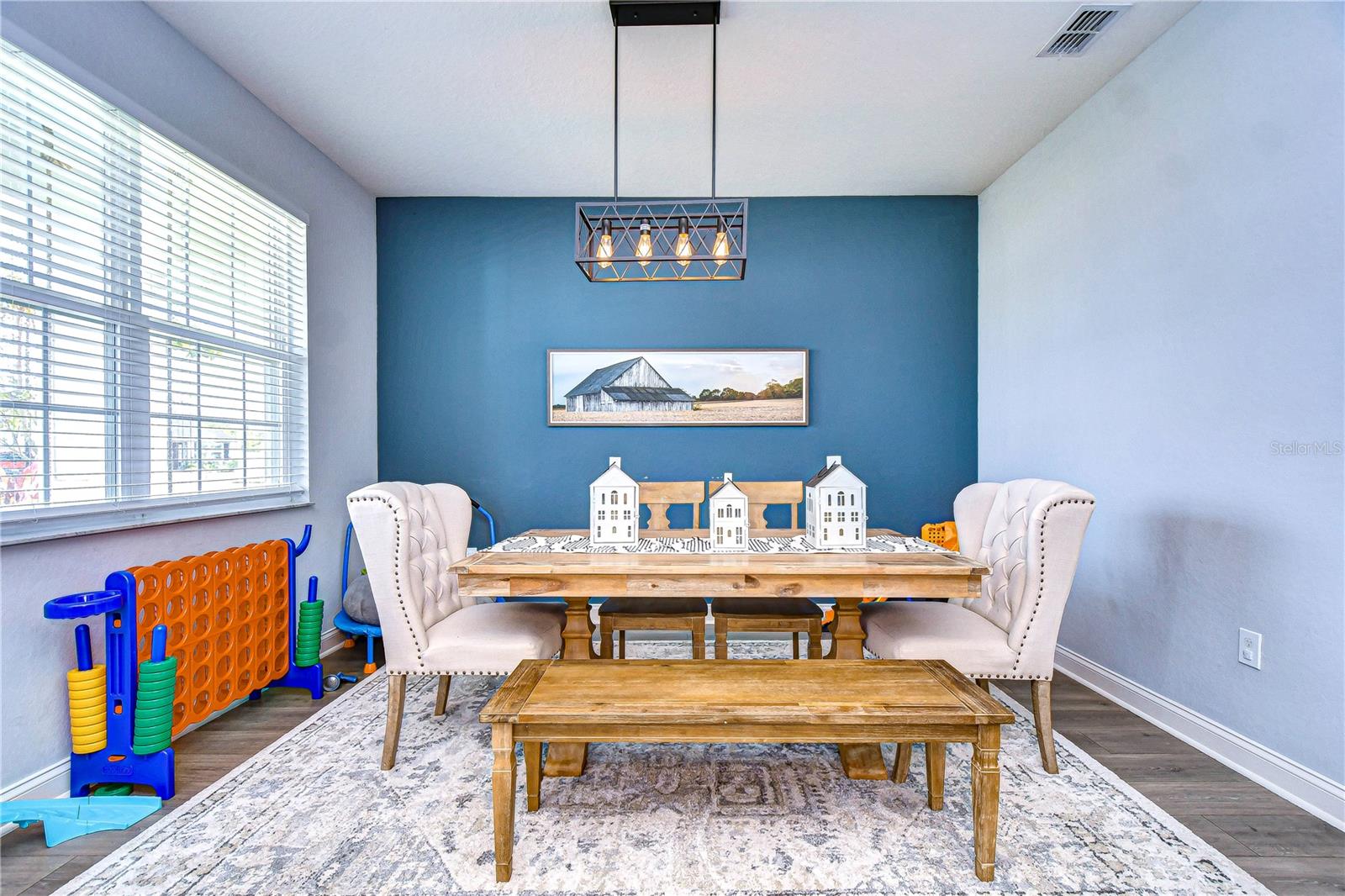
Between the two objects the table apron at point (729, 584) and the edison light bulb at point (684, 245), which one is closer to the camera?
the table apron at point (729, 584)

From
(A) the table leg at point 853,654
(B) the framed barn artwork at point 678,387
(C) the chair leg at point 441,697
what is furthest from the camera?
(B) the framed barn artwork at point 678,387

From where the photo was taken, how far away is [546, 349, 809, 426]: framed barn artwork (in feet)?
13.2

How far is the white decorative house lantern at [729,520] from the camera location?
7.43 ft

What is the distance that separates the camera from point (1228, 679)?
219 centimetres

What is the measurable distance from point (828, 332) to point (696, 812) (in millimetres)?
3086

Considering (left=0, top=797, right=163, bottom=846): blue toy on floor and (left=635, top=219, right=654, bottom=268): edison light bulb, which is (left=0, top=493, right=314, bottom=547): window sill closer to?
(left=0, top=797, right=163, bottom=846): blue toy on floor

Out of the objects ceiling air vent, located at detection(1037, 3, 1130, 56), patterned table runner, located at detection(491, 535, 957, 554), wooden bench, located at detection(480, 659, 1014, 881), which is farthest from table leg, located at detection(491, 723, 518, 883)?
ceiling air vent, located at detection(1037, 3, 1130, 56)

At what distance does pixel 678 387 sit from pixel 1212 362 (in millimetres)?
2686

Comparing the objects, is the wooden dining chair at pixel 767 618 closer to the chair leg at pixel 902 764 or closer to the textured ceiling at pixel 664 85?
the chair leg at pixel 902 764

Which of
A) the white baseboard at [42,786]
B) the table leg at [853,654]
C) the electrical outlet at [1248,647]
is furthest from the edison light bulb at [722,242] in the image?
the white baseboard at [42,786]

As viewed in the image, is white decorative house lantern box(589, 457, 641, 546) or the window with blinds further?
white decorative house lantern box(589, 457, 641, 546)

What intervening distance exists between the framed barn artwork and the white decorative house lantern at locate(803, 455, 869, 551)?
1780mm

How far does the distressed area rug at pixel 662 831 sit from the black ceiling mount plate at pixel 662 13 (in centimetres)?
279

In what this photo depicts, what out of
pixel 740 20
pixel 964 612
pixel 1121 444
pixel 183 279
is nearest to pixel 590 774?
pixel 964 612
